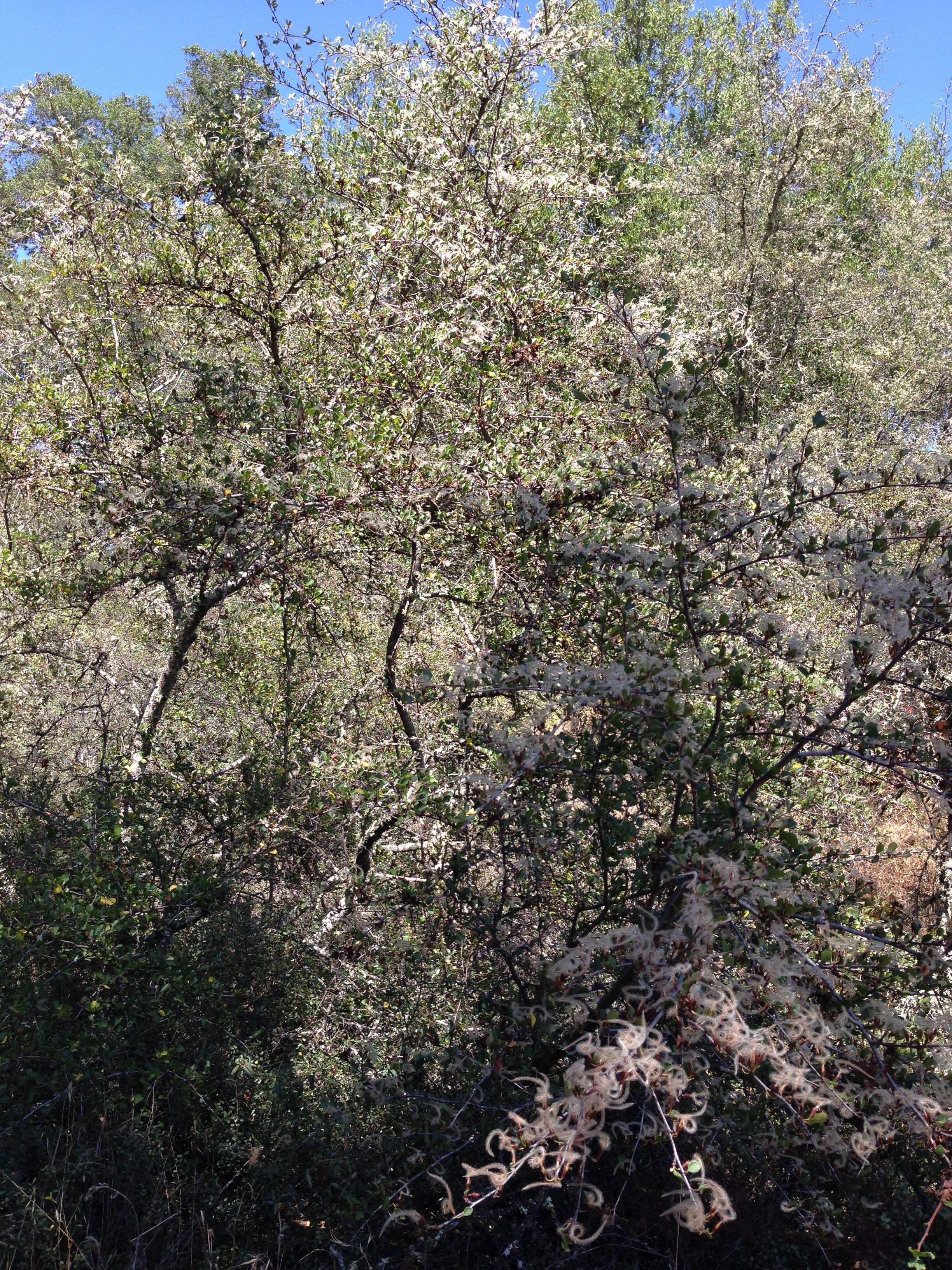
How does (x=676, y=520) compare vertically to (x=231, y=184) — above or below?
below

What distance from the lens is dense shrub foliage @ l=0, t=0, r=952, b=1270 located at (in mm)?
2430

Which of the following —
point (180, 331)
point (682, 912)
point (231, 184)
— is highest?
point (231, 184)

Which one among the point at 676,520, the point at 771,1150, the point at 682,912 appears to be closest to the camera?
the point at 682,912

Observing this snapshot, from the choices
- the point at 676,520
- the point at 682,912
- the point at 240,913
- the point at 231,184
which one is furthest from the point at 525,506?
the point at 231,184

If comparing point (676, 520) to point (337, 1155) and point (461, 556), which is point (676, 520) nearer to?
point (461, 556)

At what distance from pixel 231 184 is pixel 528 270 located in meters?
1.56

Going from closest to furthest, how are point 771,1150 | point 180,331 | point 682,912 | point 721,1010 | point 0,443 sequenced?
1. point 721,1010
2. point 682,912
3. point 771,1150
4. point 0,443
5. point 180,331

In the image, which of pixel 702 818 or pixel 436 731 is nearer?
pixel 702 818

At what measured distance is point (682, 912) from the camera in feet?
7.29

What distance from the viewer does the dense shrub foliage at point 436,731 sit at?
243 centimetres

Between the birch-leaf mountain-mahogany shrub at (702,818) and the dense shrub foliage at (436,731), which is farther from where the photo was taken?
the dense shrub foliage at (436,731)

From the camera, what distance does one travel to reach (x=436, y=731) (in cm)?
405

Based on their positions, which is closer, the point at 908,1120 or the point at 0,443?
the point at 908,1120

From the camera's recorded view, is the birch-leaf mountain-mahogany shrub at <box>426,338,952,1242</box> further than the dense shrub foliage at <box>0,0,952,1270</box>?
No
